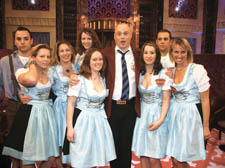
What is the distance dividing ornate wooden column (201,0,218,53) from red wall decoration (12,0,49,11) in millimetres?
5672

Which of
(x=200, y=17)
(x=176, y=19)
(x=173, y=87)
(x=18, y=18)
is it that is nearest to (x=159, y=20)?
(x=176, y=19)

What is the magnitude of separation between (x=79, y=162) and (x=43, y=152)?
15.8 inches

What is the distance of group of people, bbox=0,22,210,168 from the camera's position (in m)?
2.17

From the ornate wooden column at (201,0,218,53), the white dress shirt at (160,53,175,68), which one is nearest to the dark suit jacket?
the white dress shirt at (160,53,175,68)

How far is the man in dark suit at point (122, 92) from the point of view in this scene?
2.40 meters

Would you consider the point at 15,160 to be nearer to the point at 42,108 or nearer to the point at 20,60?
the point at 42,108

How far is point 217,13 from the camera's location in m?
7.96

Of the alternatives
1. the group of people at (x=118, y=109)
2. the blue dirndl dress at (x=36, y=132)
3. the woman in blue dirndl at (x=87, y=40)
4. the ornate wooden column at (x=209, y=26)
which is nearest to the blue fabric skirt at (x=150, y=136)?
Answer: the group of people at (x=118, y=109)

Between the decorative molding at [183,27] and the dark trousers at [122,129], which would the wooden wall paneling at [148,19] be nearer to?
the decorative molding at [183,27]

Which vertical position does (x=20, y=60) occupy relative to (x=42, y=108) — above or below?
above

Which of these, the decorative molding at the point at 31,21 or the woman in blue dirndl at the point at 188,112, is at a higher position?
the decorative molding at the point at 31,21

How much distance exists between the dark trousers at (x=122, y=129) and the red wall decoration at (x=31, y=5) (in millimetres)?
6104

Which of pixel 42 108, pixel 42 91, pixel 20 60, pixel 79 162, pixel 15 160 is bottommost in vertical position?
pixel 15 160

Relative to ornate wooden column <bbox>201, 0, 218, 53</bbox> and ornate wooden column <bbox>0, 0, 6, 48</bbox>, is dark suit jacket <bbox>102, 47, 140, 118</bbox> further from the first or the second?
ornate wooden column <bbox>201, 0, 218, 53</bbox>
